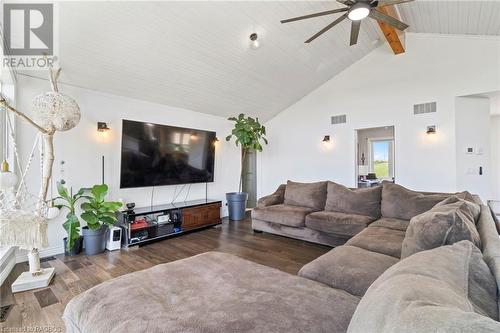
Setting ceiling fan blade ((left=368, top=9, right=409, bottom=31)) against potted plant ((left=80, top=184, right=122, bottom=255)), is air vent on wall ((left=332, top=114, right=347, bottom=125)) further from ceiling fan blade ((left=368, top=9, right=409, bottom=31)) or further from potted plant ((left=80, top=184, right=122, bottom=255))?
potted plant ((left=80, top=184, right=122, bottom=255))

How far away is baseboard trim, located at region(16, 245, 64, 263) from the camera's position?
10.4 feet

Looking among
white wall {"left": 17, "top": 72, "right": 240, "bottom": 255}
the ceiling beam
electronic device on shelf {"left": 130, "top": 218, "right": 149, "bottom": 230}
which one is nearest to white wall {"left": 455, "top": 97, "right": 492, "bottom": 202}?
the ceiling beam

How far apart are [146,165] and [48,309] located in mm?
2429

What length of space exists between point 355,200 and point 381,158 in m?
5.29

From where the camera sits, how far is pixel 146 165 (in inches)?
166

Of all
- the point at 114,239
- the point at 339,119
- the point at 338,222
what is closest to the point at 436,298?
the point at 338,222

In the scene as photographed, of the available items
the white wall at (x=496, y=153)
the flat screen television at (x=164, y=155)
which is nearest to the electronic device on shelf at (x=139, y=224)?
the flat screen television at (x=164, y=155)

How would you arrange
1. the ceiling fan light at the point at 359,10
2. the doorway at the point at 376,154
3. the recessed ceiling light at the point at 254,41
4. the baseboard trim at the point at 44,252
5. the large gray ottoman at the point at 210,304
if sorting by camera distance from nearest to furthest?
1. the large gray ottoman at the point at 210,304
2. the ceiling fan light at the point at 359,10
3. the baseboard trim at the point at 44,252
4. the recessed ceiling light at the point at 254,41
5. the doorway at the point at 376,154

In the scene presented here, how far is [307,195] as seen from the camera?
443cm

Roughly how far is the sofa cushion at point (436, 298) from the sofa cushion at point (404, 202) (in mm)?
2524

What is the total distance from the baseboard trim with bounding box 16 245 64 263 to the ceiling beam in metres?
5.81

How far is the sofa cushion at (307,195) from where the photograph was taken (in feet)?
14.1

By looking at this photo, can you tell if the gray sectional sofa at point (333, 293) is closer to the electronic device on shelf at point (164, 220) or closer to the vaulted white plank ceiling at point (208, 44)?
the electronic device on shelf at point (164, 220)

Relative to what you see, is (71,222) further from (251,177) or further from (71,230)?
(251,177)
